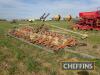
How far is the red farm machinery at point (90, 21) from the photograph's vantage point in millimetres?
27984

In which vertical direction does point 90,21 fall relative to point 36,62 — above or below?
above

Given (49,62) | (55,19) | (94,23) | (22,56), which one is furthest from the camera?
(55,19)

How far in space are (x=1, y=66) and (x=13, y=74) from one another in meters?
1.04

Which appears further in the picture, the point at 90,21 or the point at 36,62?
the point at 90,21

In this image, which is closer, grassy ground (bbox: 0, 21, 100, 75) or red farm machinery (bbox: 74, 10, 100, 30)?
grassy ground (bbox: 0, 21, 100, 75)

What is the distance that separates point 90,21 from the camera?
29.0m

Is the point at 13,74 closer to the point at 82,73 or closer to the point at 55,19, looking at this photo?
the point at 82,73

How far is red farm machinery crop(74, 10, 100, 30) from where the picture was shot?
91.8ft

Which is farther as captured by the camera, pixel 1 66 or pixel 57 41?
pixel 57 41

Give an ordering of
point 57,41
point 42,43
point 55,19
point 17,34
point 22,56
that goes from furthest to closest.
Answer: point 55,19, point 17,34, point 42,43, point 57,41, point 22,56

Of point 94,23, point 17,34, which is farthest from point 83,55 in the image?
point 94,23

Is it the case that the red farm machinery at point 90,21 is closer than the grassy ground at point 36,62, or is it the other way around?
the grassy ground at point 36,62

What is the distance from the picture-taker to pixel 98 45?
55.4 ft

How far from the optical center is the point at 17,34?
79.3 feet
